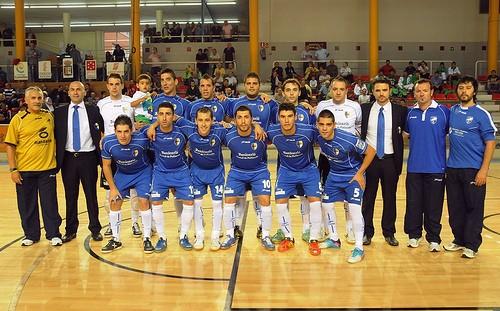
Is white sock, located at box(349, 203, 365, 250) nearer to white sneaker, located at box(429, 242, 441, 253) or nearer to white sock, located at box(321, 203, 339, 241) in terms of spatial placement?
white sock, located at box(321, 203, 339, 241)

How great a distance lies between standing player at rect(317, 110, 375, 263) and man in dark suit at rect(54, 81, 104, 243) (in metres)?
2.73

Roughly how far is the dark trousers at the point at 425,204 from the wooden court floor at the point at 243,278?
0.79 ft

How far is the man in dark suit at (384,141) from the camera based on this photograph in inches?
235

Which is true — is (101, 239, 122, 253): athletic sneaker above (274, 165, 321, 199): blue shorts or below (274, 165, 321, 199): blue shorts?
below

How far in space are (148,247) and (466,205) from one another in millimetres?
3536

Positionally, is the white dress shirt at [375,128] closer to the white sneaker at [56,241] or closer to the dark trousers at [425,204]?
the dark trousers at [425,204]

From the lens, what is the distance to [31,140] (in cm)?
622

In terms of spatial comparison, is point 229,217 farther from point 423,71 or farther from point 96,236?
point 423,71

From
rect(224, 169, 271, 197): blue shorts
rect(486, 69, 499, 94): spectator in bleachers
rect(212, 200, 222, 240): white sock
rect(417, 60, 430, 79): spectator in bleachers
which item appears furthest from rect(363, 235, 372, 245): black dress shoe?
rect(486, 69, 499, 94): spectator in bleachers

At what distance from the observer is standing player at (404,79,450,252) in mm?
5820

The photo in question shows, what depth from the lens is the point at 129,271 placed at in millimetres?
5363

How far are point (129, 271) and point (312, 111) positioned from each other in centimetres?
276

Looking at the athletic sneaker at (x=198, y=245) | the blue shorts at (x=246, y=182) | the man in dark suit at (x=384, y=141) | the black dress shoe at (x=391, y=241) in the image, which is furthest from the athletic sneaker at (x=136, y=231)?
the black dress shoe at (x=391, y=241)

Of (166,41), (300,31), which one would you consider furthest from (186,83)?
(300,31)
